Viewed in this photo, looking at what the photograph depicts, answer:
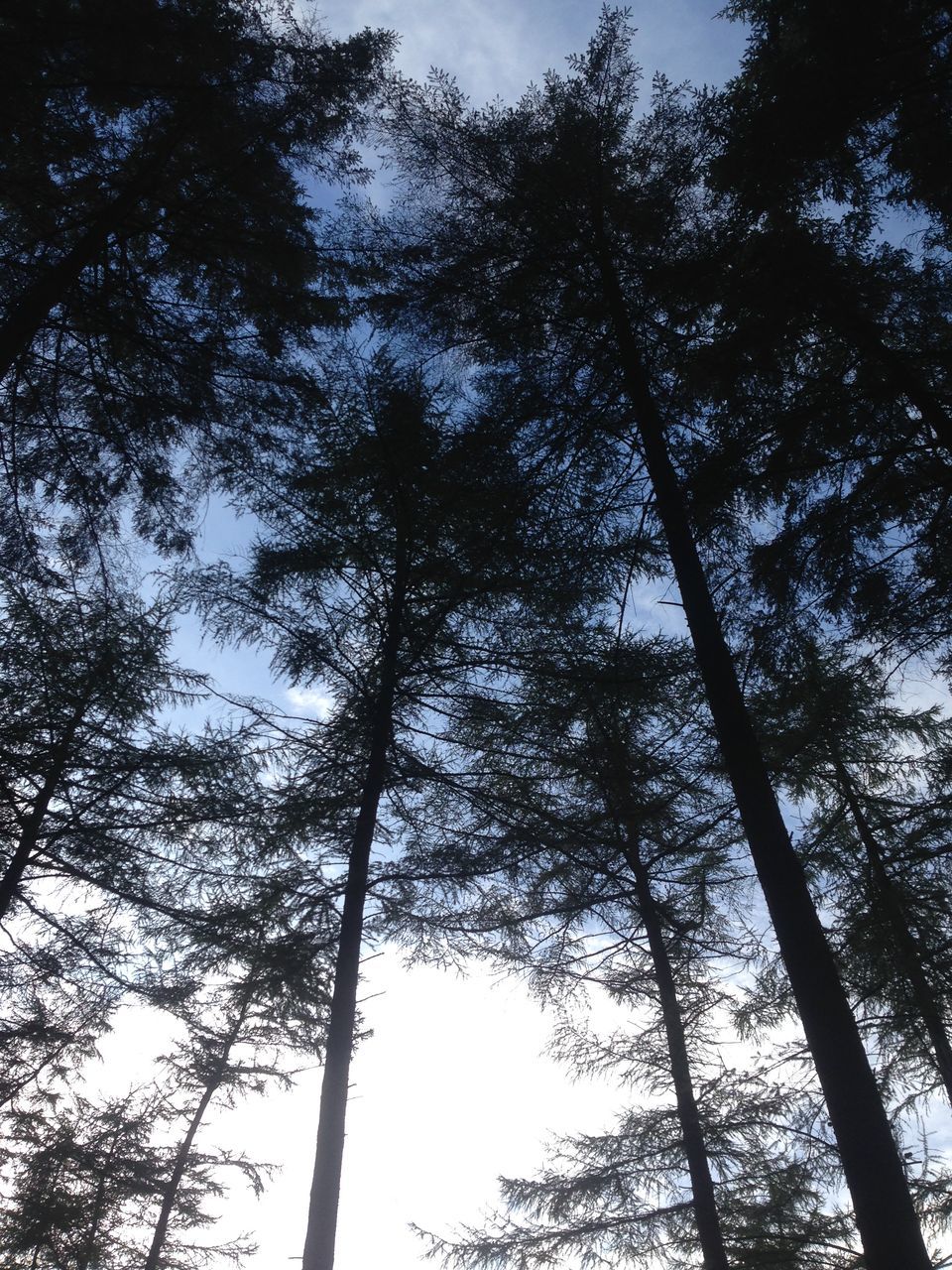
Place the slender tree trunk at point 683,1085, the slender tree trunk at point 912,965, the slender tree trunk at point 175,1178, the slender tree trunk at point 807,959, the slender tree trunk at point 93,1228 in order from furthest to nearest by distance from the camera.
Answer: the slender tree trunk at point 175,1178
the slender tree trunk at point 93,1228
the slender tree trunk at point 912,965
the slender tree trunk at point 683,1085
the slender tree trunk at point 807,959

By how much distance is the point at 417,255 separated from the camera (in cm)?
855

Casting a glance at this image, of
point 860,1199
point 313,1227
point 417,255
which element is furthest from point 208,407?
point 860,1199

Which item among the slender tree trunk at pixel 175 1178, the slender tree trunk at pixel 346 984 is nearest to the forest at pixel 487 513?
the slender tree trunk at pixel 346 984

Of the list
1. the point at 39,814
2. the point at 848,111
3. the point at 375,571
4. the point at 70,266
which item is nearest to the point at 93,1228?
the point at 39,814

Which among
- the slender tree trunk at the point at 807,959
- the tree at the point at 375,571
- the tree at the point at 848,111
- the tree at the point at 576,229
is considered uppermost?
the tree at the point at 576,229

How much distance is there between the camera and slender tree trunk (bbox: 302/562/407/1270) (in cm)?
532

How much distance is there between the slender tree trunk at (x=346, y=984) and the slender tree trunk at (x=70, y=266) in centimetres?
381

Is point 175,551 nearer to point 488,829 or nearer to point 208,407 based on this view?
point 208,407

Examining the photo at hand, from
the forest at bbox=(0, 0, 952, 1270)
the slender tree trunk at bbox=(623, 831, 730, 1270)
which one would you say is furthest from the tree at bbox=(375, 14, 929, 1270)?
the slender tree trunk at bbox=(623, 831, 730, 1270)

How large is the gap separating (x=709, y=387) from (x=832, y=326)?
1.13m

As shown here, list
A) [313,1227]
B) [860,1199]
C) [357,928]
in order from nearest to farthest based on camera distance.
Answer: [860,1199] < [313,1227] < [357,928]

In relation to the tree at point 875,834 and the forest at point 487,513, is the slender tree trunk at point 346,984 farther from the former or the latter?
the tree at point 875,834

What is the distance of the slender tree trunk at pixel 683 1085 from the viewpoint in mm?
7583

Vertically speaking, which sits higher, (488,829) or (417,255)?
(417,255)
